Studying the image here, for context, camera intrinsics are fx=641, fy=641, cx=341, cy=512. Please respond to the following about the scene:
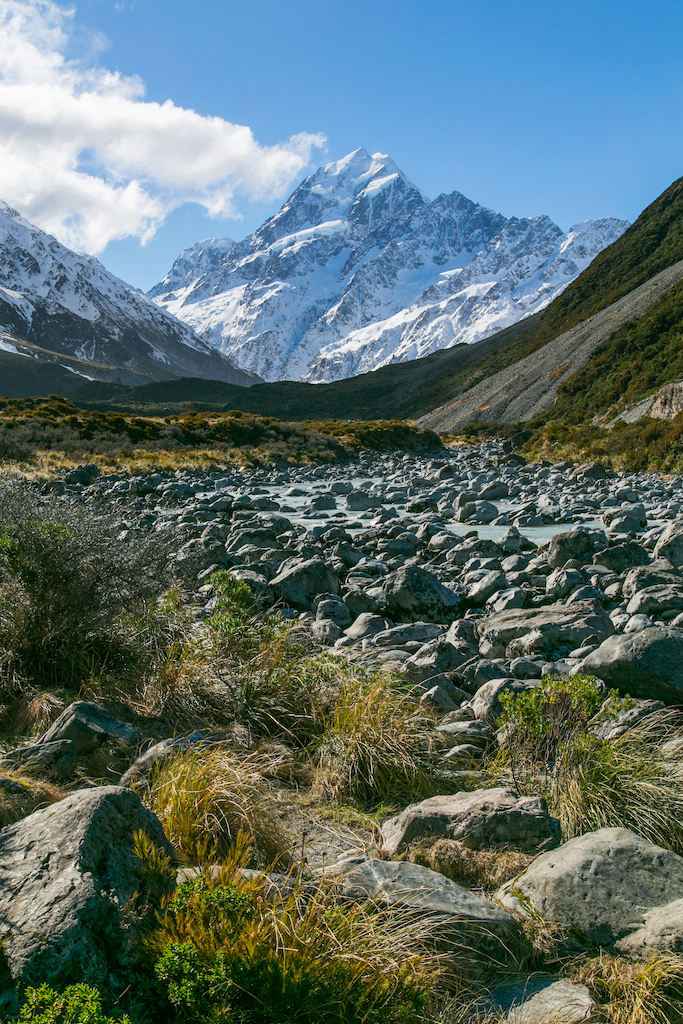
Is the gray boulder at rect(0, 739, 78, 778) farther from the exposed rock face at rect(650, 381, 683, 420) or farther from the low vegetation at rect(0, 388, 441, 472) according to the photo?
the exposed rock face at rect(650, 381, 683, 420)

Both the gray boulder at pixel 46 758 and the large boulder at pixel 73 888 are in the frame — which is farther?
the gray boulder at pixel 46 758

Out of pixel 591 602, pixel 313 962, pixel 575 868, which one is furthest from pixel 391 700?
pixel 591 602

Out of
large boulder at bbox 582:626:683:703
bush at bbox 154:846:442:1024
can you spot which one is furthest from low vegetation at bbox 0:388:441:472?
bush at bbox 154:846:442:1024

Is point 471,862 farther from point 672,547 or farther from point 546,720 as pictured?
point 672,547

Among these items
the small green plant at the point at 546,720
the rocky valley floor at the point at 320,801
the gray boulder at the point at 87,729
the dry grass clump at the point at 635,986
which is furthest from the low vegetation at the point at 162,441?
the dry grass clump at the point at 635,986

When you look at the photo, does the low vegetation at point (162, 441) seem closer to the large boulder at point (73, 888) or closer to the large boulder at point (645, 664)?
the large boulder at point (645, 664)

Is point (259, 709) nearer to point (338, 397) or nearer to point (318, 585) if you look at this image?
point (318, 585)

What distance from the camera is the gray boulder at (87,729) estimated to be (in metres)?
3.25

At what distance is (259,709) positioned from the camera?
13.0 ft

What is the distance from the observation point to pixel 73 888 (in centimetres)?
193

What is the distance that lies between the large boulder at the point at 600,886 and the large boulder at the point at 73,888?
1426 millimetres

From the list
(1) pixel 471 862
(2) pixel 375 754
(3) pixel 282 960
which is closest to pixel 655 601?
(2) pixel 375 754

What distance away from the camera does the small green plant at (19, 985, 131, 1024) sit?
1534 mm

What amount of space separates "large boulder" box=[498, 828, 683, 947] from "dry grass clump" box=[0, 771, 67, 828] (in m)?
1.92
